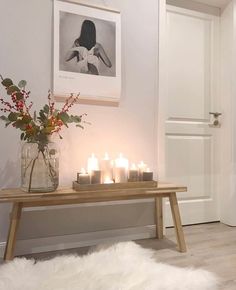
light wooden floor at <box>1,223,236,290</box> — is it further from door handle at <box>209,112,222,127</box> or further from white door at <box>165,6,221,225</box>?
door handle at <box>209,112,222,127</box>

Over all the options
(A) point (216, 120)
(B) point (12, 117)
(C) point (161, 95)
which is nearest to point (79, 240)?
(B) point (12, 117)

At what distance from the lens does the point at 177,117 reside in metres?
2.43

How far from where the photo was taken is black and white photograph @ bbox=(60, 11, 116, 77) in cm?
187

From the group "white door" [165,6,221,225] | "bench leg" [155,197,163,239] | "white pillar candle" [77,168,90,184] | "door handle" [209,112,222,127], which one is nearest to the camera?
"white pillar candle" [77,168,90,184]

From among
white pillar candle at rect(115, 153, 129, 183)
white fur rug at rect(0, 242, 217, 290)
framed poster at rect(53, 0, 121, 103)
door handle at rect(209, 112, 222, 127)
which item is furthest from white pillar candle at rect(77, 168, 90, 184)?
door handle at rect(209, 112, 222, 127)

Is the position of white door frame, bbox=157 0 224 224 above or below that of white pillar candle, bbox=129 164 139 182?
above

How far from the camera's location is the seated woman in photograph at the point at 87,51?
1.90 metres

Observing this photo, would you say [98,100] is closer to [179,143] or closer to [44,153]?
[44,153]

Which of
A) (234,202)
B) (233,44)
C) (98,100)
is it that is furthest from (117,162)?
(233,44)

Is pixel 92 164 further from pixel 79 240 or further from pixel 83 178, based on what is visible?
pixel 79 240

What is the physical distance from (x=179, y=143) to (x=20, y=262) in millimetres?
1542

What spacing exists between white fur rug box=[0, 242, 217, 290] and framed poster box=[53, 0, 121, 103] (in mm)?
1027

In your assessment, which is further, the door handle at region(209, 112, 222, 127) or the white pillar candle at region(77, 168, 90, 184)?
the door handle at region(209, 112, 222, 127)

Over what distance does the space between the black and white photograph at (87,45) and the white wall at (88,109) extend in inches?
3.7
